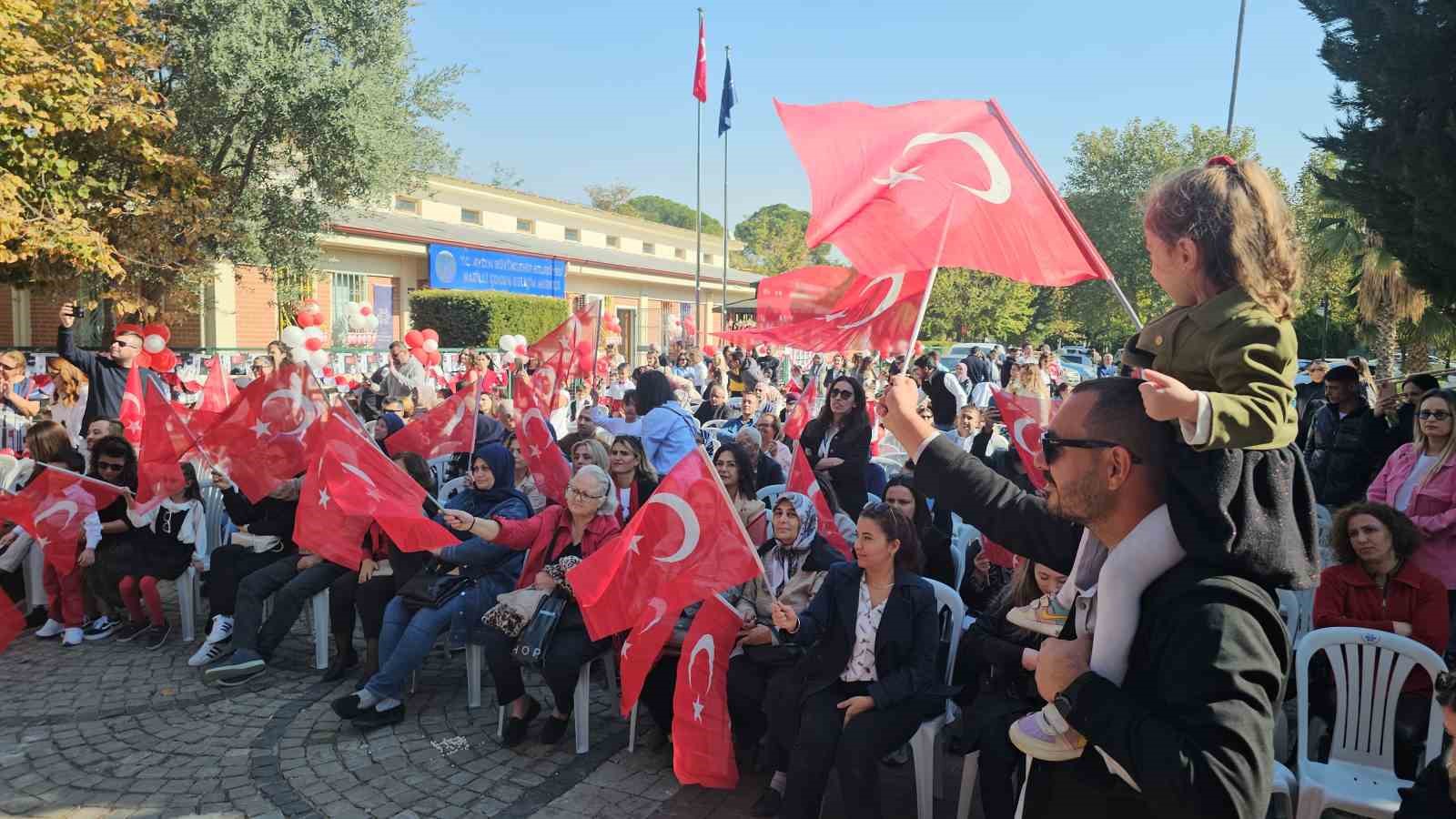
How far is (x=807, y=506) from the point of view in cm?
489

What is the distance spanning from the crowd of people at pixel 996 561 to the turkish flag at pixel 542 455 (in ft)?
1.24

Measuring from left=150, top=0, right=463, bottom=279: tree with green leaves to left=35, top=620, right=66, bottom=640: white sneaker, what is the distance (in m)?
10.1

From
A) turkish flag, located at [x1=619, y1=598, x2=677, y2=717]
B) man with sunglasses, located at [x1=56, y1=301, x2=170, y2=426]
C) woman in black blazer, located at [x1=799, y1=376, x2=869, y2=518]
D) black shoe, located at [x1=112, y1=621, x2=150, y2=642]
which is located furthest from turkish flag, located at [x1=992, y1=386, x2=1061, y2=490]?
man with sunglasses, located at [x1=56, y1=301, x2=170, y2=426]

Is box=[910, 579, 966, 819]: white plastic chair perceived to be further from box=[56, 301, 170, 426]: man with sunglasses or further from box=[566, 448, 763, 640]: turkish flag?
box=[56, 301, 170, 426]: man with sunglasses

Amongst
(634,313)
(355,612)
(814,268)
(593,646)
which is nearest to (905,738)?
(593,646)

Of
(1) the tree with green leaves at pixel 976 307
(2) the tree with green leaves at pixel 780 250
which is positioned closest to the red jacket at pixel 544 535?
(1) the tree with green leaves at pixel 976 307

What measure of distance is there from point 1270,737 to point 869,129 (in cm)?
256

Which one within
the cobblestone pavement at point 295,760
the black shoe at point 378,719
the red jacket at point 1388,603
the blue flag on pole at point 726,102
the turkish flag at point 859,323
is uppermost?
the blue flag on pole at point 726,102

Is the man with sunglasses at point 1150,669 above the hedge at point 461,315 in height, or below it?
below

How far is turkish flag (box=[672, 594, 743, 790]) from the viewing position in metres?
4.22

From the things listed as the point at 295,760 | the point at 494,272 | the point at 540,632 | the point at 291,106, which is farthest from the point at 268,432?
the point at 494,272

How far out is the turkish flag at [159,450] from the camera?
6.24m

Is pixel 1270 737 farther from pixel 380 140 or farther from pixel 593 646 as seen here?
pixel 380 140

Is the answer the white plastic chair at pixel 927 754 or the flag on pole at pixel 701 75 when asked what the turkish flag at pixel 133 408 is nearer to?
the white plastic chair at pixel 927 754
